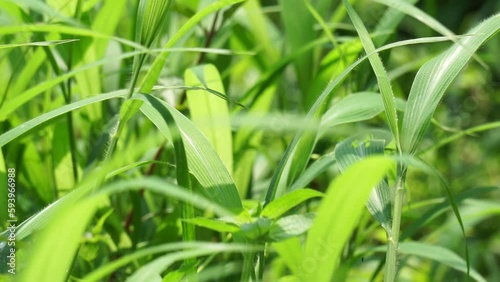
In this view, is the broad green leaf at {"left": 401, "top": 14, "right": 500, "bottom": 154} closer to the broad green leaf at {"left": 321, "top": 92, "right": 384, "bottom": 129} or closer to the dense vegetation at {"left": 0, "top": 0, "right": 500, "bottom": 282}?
the dense vegetation at {"left": 0, "top": 0, "right": 500, "bottom": 282}

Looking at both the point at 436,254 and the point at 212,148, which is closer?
the point at 212,148

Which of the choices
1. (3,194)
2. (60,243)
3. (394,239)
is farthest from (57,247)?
(3,194)

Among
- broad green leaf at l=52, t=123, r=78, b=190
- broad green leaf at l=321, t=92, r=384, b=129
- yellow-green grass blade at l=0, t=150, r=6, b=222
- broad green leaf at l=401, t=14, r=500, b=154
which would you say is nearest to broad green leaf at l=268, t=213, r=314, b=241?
broad green leaf at l=401, t=14, r=500, b=154

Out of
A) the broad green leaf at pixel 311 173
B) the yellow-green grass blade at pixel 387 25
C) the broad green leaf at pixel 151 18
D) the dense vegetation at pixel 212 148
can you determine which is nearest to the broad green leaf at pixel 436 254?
the dense vegetation at pixel 212 148

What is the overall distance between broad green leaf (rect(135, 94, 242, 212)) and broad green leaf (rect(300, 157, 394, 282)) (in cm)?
13

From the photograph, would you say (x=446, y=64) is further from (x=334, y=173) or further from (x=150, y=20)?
(x=334, y=173)

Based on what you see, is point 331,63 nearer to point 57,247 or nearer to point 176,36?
point 176,36

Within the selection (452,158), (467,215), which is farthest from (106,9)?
(452,158)

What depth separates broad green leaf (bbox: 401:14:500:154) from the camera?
0.59m

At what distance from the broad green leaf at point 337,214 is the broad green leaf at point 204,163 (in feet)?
0.42

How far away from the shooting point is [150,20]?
562 mm

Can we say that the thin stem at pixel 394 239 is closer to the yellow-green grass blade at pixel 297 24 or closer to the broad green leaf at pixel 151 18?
the broad green leaf at pixel 151 18

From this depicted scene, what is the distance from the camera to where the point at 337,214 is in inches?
18.2

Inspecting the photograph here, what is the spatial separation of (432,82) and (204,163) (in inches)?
7.1
